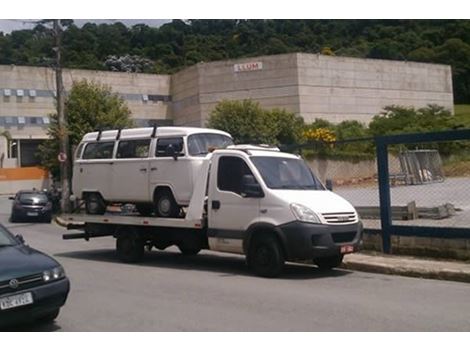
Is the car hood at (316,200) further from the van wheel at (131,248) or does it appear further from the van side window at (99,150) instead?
the van side window at (99,150)

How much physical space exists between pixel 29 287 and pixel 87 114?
1091 inches

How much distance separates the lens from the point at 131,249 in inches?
520

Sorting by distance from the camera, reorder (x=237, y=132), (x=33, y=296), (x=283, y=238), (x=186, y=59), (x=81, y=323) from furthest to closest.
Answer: (x=186, y=59), (x=237, y=132), (x=283, y=238), (x=81, y=323), (x=33, y=296)

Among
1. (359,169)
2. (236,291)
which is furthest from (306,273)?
(359,169)

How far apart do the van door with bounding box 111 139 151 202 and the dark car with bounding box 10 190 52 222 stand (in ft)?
48.1

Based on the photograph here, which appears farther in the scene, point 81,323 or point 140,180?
point 140,180

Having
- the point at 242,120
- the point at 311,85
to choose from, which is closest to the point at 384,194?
the point at 242,120

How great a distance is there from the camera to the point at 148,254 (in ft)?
48.4

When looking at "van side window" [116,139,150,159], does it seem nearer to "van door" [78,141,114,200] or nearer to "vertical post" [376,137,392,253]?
"van door" [78,141,114,200]

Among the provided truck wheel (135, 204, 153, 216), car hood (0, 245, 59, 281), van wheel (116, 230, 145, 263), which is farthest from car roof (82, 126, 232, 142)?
car hood (0, 245, 59, 281)

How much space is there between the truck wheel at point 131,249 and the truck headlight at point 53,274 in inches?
228

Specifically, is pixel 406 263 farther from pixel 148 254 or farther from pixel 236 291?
pixel 148 254

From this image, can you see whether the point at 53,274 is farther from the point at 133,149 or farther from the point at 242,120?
the point at 242,120

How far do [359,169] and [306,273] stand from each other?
21173 mm
